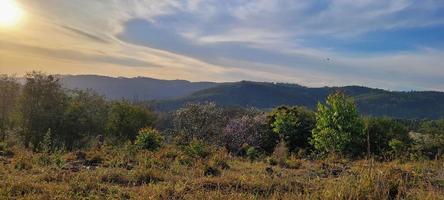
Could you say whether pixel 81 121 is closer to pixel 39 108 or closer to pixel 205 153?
pixel 39 108

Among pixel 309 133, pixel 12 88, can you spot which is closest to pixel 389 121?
pixel 309 133

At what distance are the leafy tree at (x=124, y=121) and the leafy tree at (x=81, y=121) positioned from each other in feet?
4.10

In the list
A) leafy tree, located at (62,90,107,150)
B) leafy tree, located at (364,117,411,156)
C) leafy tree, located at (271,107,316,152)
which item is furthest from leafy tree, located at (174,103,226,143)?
leafy tree, located at (364,117,411,156)

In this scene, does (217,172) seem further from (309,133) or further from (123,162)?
(309,133)

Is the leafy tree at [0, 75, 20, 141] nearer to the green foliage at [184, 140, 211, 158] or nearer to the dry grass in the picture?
the green foliage at [184, 140, 211, 158]

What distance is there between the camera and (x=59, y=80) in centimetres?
4266

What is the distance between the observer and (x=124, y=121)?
153 feet

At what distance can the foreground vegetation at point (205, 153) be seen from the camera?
6.41 metres

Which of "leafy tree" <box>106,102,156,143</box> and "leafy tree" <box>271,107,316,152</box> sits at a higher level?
"leafy tree" <box>271,107,316,152</box>

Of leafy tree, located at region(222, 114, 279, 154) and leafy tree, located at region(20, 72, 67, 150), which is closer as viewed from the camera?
leafy tree, located at region(222, 114, 279, 154)

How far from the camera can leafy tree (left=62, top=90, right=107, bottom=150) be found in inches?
1681

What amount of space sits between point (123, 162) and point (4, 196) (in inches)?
205

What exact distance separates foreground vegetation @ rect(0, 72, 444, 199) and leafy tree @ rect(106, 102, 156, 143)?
0.35ft

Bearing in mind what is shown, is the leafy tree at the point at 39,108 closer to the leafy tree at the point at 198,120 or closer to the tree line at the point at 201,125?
the tree line at the point at 201,125
